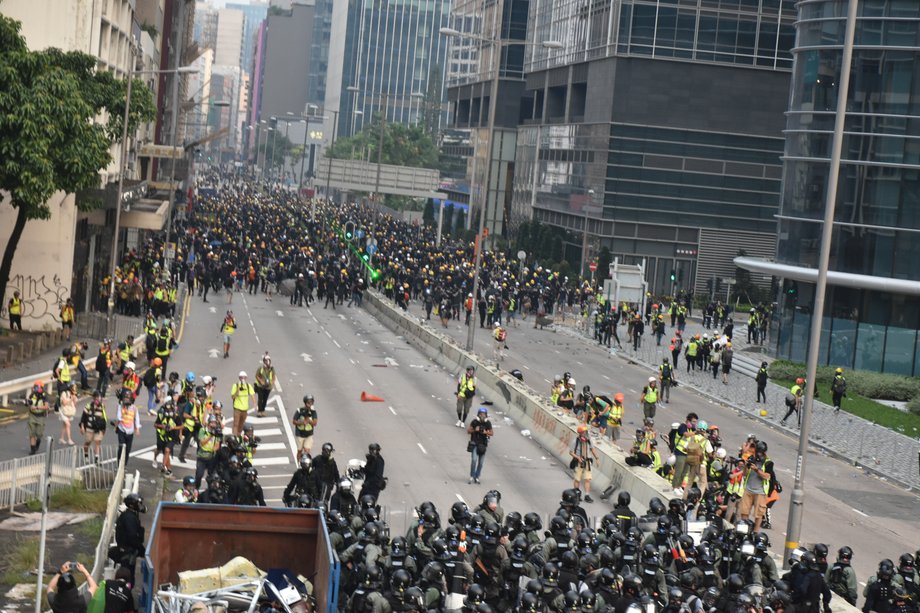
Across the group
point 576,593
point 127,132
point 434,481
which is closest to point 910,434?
point 434,481

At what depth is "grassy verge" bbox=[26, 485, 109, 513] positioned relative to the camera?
2406 centimetres

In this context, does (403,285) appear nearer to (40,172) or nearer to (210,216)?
(40,172)

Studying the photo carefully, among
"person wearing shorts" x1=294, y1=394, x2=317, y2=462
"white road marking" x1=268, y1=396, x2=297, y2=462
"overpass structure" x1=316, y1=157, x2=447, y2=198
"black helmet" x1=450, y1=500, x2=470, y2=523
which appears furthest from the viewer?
"overpass structure" x1=316, y1=157, x2=447, y2=198

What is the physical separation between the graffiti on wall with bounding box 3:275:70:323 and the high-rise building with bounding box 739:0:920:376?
28.0m

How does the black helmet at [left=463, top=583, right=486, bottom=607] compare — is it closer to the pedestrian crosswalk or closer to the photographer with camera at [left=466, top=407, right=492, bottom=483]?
the pedestrian crosswalk

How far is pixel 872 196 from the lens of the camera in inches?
2125

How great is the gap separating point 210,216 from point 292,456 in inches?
3173

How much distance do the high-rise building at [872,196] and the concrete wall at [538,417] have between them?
1586 centimetres

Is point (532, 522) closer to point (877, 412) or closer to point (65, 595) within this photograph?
point (65, 595)

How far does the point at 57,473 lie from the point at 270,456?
603 centimetres

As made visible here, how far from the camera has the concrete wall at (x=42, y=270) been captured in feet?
148

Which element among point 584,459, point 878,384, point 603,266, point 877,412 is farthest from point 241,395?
point 603,266

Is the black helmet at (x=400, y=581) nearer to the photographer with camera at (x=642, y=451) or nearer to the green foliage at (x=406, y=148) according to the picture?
the photographer with camera at (x=642, y=451)

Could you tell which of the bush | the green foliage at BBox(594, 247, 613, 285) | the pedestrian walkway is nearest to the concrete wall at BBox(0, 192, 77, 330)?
the pedestrian walkway
